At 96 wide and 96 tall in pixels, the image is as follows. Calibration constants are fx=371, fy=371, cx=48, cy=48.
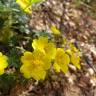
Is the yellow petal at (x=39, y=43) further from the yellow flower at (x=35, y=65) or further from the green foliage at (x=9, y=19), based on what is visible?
the green foliage at (x=9, y=19)

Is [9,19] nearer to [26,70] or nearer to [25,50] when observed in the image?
[25,50]

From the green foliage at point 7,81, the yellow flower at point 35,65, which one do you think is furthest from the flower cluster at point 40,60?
the green foliage at point 7,81

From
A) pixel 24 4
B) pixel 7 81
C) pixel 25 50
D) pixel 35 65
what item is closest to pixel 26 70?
pixel 35 65

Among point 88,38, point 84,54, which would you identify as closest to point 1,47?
point 84,54

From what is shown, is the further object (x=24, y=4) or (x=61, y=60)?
(x=24, y=4)

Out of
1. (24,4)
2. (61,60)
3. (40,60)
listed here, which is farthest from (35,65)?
(24,4)

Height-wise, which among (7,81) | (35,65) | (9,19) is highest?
(9,19)

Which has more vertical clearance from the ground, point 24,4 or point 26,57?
point 24,4

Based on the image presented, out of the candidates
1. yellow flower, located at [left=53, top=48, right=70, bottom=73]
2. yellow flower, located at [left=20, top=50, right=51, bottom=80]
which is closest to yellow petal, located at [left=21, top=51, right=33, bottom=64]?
yellow flower, located at [left=20, top=50, right=51, bottom=80]

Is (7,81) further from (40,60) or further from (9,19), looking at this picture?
(9,19)
